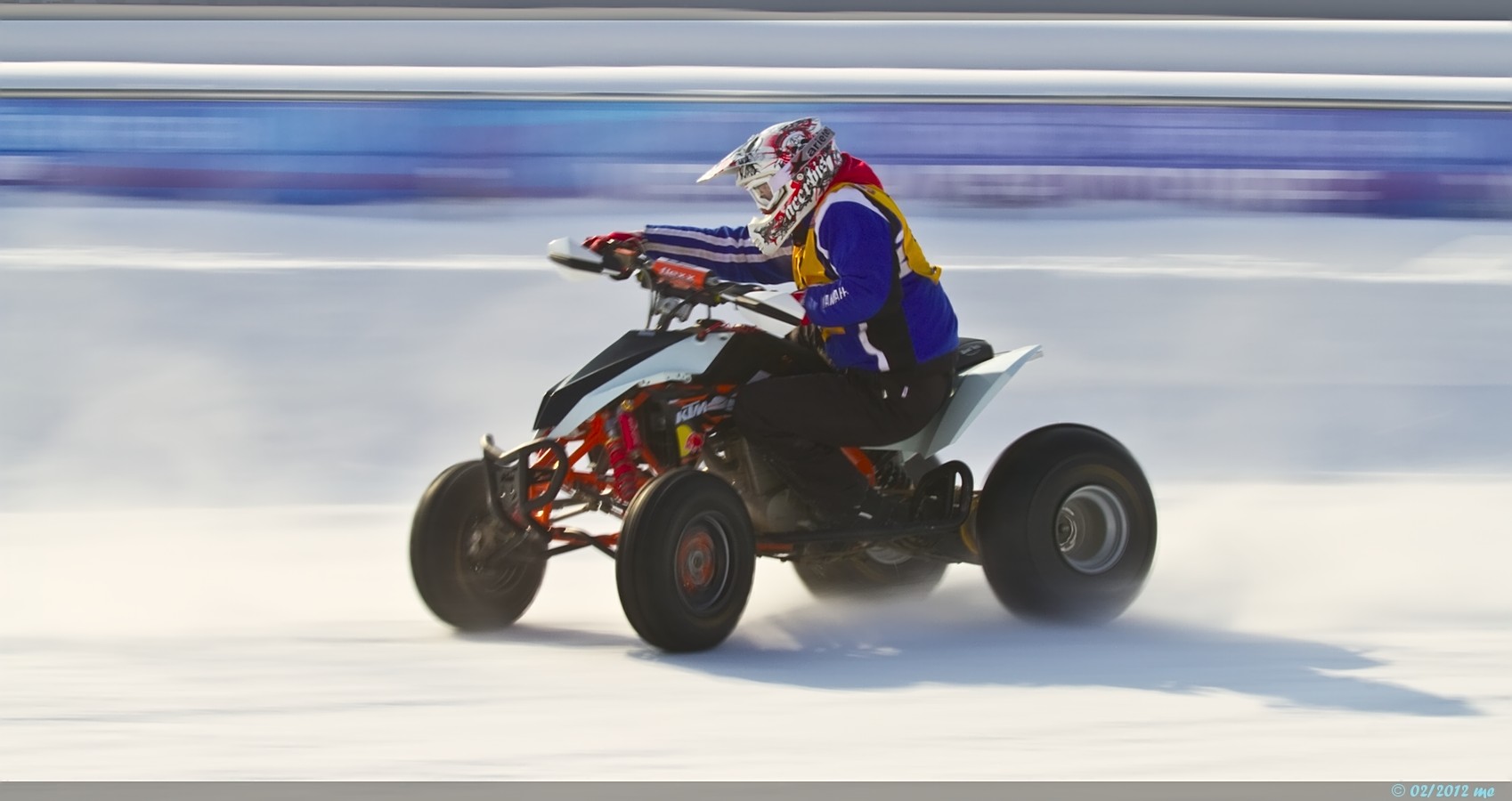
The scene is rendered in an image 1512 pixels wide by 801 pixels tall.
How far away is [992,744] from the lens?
16.0 ft

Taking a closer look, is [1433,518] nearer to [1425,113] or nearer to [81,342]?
[1425,113]

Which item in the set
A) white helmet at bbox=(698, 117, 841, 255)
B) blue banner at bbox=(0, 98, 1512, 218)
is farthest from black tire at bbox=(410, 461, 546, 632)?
blue banner at bbox=(0, 98, 1512, 218)

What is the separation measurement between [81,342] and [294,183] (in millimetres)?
2905

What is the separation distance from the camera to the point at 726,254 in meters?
6.64

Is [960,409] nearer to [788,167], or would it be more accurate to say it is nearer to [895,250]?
[895,250]

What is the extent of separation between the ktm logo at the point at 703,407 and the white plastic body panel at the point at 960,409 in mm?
584

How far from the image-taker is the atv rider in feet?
20.0

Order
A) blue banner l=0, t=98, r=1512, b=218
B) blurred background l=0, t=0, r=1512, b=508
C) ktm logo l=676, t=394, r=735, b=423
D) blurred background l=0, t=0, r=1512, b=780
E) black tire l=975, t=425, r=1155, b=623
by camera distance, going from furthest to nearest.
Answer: blue banner l=0, t=98, r=1512, b=218, blurred background l=0, t=0, r=1512, b=508, black tire l=975, t=425, r=1155, b=623, ktm logo l=676, t=394, r=735, b=423, blurred background l=0, t=0, r=1512, b=780

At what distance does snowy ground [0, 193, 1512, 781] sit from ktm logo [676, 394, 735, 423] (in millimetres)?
741

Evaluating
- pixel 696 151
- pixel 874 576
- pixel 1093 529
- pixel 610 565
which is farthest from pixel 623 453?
pixel 696 151

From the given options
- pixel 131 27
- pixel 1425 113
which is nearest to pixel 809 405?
pixel 1425 113

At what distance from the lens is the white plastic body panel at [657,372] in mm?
5910

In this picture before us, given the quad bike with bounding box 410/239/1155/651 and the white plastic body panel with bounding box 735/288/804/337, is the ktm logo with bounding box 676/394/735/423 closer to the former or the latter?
the quad bike with bounding box 410/239/1155/651

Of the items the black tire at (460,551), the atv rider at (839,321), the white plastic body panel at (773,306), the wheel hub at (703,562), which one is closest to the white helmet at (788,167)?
the atv rider at (839,321)
